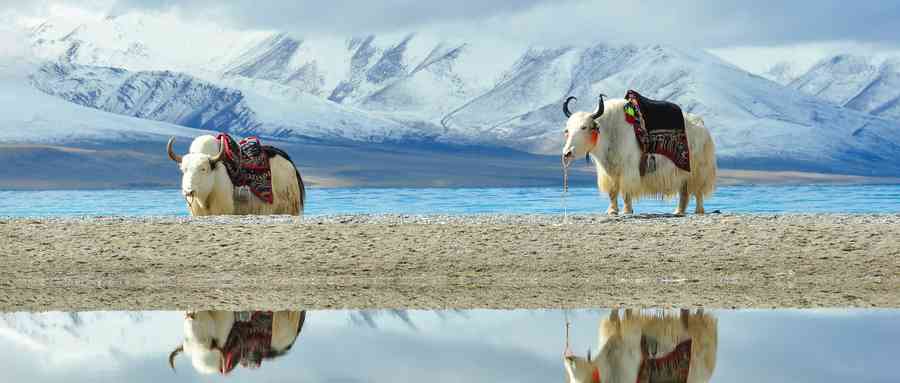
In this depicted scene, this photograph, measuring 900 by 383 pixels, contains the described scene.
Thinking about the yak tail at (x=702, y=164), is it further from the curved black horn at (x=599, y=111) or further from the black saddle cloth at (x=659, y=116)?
the curved black horn at (x=599, y=111)

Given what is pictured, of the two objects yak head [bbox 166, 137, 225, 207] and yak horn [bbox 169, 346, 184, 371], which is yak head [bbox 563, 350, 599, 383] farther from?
yak head [bbox 166, 137, 225, 207]

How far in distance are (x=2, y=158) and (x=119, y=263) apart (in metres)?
96.7

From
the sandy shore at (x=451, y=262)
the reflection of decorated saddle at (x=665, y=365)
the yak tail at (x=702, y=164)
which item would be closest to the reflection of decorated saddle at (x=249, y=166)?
the sandy shore at (x=451, y=262)

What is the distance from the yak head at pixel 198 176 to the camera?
13977mm

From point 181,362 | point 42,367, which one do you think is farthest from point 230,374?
point 42,367

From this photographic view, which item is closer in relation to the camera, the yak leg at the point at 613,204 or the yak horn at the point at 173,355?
the yak horn at the point at 173,355

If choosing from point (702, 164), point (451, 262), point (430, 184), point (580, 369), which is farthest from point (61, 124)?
point (580, 369)

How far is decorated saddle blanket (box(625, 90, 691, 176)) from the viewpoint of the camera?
44.0 ft

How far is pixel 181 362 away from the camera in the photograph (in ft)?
19.6

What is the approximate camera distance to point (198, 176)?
14039 millimetres

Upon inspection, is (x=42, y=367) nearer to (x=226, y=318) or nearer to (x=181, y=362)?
(x=181, y=362)

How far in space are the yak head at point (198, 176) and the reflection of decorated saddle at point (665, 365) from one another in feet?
27.5

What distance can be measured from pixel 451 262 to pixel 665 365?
16.4 feet

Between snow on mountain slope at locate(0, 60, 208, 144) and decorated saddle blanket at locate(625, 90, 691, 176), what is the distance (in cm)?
12462
